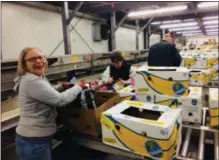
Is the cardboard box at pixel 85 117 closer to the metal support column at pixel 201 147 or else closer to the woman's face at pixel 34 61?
the woman's face at pixel 34 61

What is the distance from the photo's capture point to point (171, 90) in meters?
1.50

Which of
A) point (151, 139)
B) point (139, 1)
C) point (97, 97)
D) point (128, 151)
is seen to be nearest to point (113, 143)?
point (128, 151)

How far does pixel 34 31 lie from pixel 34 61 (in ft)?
8.38

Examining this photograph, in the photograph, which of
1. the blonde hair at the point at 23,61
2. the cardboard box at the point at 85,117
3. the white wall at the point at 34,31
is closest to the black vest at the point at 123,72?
the cardboard box at the point at 85,117

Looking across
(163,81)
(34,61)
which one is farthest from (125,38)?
(34,61)

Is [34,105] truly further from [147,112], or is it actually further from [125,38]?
[125,38]

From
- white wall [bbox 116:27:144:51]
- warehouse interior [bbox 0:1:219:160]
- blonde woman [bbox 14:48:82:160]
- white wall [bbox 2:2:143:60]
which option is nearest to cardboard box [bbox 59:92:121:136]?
warehouse interior [bbox 0:1:219:160]

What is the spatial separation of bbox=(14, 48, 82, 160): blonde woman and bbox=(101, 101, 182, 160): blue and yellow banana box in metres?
0.32

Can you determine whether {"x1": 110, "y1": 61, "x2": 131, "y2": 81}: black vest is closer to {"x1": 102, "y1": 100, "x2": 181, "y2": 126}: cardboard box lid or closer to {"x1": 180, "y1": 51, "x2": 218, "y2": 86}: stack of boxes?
{"x1": 180, "y1": 51, "x2": 218, "y2": 86}: stack of boxes

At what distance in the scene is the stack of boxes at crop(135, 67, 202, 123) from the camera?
4.62 ft

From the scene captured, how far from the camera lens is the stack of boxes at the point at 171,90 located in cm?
141

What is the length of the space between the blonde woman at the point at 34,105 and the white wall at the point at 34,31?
204cm

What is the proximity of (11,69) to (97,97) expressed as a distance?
3.20 feet

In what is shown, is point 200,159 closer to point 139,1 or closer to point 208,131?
point 208,131
